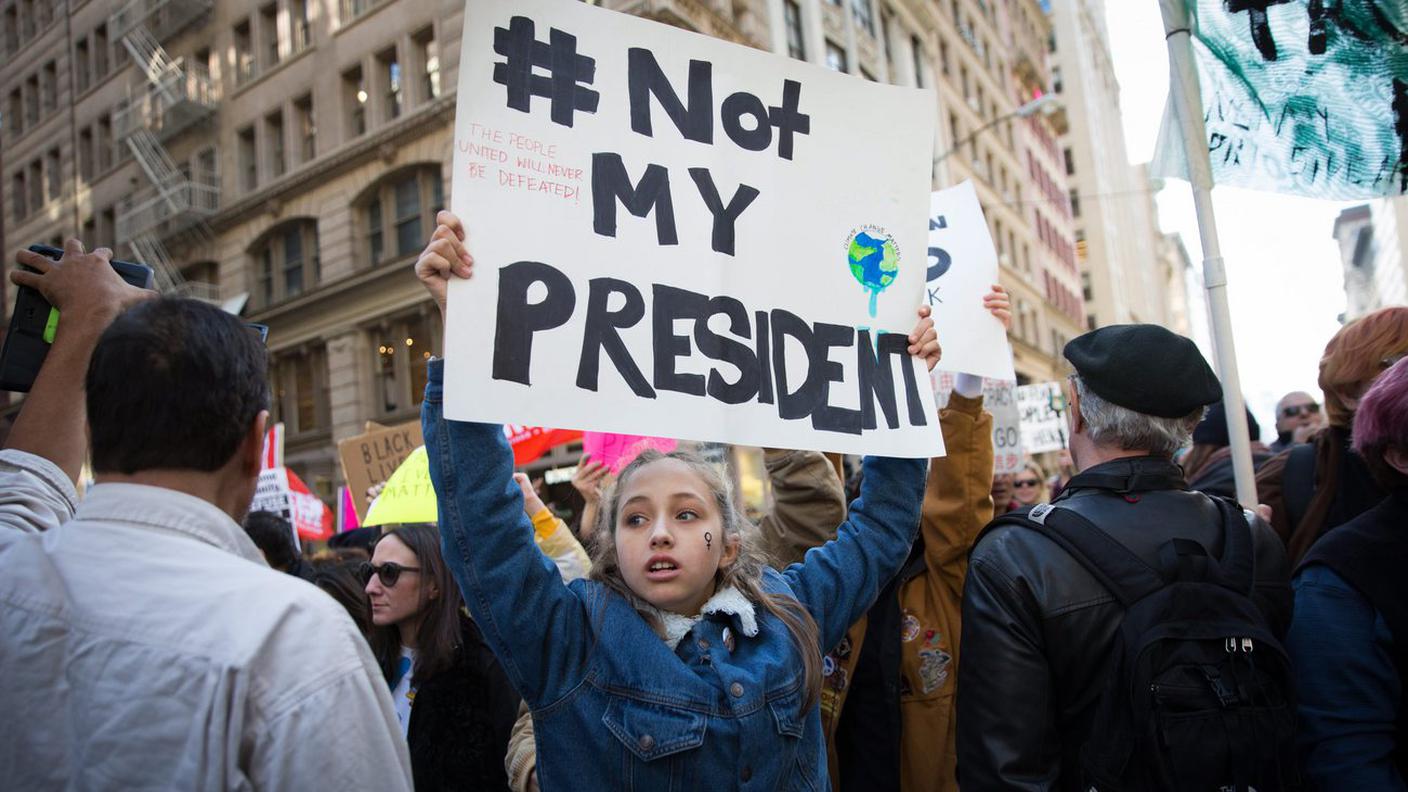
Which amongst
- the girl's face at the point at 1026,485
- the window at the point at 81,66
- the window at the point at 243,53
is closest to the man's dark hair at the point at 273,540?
the girl's face at the point at 1026,485

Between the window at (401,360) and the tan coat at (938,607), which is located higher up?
the window at (401,360)

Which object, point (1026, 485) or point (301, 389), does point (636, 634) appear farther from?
point (301, 389)

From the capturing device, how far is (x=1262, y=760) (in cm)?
183

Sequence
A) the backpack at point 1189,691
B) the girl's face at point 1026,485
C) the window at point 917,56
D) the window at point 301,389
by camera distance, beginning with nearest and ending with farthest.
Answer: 1. the backpack at point 1189,691
2. the girl's face at point 1026,485
3. the window at point 301,389
4. the window at point 917,56

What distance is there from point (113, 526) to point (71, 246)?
3.47ft

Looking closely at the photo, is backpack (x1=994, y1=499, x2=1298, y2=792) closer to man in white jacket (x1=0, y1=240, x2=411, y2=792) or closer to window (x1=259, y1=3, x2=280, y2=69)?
man in white jacket (x1=0, y1=240, x2=411, y2=792)

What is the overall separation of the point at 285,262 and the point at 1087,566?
23.1 metres

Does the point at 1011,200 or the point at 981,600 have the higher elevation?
the point at 1011,200

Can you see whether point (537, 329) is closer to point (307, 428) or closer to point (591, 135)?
point (591, 135)

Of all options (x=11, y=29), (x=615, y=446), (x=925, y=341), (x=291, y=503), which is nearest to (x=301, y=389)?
(x=11, y=29)

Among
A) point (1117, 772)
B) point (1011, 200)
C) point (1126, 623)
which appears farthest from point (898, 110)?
point (1011, 200)

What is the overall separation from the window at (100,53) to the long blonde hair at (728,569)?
84.7 ft

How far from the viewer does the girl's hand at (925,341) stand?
2.52 m

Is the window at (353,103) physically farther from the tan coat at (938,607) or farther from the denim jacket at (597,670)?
the denim jacket at (597,670)
